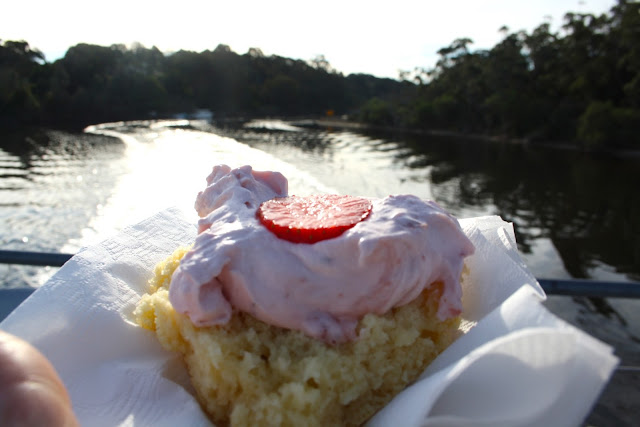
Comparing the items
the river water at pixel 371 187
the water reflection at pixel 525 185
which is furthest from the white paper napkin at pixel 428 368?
the water reflection at pixel 525 185

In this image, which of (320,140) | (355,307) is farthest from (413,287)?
(320,140)

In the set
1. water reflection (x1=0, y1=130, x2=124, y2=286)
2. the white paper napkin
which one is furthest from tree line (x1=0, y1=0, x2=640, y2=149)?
the white paper napkin

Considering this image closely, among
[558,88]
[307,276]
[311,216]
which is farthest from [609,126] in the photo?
[307,276]

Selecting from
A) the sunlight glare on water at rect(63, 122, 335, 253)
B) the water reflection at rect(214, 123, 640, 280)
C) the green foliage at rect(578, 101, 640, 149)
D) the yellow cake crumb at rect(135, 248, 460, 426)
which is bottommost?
the water reflection at rect(214, 123, 640, 280)

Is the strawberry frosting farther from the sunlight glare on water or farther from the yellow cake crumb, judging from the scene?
the sunlight glare on water

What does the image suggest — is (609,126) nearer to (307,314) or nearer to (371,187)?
(371,187)

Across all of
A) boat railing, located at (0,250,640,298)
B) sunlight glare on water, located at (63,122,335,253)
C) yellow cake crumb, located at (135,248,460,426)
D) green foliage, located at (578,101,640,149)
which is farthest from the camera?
green foliage, located at (578,101,640,149)
